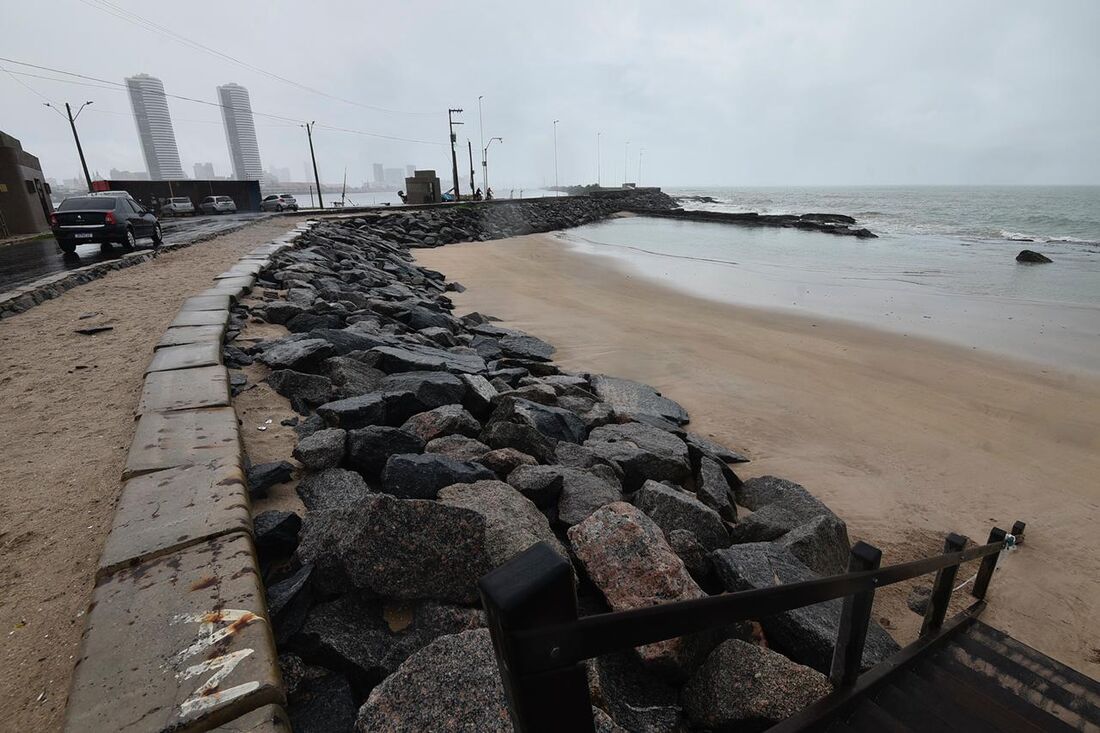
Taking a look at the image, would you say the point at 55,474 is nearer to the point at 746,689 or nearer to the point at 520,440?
the point at 520,440

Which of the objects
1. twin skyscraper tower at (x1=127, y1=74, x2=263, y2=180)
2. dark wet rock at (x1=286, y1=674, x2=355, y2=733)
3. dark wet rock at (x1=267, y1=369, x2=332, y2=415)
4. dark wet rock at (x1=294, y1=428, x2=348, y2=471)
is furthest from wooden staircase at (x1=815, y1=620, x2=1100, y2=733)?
twin skyscraper tower at (x1=127, y1=74, x2=263, y2=180)

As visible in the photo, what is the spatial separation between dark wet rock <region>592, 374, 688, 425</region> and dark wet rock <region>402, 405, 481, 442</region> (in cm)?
176

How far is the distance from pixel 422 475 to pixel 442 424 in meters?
0.83

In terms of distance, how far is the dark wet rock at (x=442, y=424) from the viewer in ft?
12.2

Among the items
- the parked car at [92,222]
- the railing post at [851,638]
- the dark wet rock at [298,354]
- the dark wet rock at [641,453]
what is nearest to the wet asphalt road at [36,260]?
the parked car at [92,222]

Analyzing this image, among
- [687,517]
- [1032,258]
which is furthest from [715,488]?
[1032,258]

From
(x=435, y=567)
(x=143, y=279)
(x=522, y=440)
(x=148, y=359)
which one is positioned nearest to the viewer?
(x=435, y=567)

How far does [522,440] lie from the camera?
382 cm

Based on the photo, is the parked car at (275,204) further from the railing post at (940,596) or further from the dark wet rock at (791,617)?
the railing post at (940,596)

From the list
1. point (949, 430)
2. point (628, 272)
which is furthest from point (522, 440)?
point (628, 272)

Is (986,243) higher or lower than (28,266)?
lower

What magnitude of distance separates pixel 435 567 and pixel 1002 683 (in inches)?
107

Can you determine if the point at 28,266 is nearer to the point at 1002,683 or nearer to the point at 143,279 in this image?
the point at 143,279

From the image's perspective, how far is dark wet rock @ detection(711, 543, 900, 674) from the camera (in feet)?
7.50
